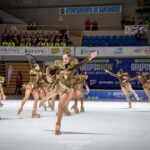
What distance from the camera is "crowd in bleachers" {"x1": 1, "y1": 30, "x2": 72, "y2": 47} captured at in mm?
28891

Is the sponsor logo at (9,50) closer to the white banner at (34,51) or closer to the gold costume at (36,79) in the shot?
the white banner at (34,51)

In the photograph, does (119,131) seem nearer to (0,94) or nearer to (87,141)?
(87,141)

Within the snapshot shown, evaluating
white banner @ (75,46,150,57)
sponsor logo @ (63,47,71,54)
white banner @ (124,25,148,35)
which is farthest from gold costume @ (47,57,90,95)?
white banner @ (124,25,148,35)

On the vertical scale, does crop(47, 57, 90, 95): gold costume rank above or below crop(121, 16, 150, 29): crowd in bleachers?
below

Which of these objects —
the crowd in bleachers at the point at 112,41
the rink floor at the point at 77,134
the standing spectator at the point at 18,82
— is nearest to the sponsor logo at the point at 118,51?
the crowd in bleachers at the point at 112,41

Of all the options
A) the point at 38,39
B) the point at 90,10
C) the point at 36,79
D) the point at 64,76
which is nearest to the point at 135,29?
the point at 90,10

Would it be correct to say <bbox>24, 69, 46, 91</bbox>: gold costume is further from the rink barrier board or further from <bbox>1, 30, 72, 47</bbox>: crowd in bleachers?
<bbox>1, 30, 72, 47</bbox>: crowd in bleachers

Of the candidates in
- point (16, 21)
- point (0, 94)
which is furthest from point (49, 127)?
point (16, 21)

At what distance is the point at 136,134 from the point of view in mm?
9641

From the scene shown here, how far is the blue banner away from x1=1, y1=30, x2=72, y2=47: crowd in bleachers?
6.49 ft

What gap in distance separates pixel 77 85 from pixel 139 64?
12.8 meters

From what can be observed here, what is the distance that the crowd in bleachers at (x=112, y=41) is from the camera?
2888cm

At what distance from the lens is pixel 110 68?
93.6 ft

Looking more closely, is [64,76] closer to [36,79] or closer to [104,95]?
[36,79]
